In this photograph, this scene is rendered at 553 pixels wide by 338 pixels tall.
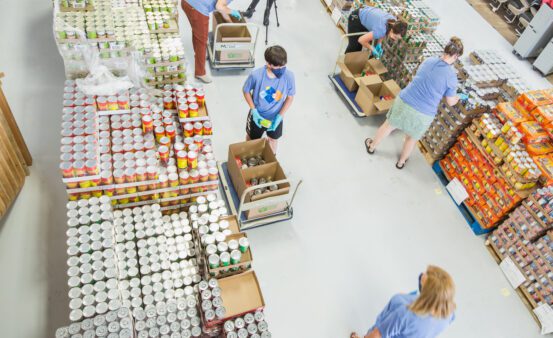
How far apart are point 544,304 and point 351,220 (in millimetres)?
2357

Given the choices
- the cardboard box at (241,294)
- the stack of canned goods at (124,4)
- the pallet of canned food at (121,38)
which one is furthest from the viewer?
the stack of canned goods at (124,4)

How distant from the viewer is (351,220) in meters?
5.37

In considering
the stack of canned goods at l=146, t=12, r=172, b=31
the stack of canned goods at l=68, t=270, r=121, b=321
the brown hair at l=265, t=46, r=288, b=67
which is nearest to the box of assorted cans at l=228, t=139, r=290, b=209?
the brown hair at l=265, t=46, r=288, b=67

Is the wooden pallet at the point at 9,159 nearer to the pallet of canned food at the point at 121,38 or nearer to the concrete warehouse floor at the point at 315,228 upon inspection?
the concrete warehouse floor at the point at 315,228

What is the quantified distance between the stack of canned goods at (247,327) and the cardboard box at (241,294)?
0.06 meters

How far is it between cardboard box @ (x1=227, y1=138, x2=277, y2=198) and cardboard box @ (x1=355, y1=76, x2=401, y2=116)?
2054mm

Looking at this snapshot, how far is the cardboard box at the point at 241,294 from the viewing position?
11.5 ft

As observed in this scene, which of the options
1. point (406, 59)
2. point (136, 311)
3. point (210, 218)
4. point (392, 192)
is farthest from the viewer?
point (406, 59)

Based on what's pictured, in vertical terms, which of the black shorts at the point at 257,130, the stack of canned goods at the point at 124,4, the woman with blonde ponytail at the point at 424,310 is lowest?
the black shorts at the point at 257,130

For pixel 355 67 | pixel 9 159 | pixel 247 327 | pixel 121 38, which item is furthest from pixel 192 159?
pixel 355 67

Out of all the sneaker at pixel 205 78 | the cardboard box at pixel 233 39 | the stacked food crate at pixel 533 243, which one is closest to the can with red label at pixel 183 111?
the sneaker at pixel 205 78

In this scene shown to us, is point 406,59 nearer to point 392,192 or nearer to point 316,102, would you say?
point 316,102

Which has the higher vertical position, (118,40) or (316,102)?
(118,40)

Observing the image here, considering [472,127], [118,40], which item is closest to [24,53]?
[118,40]
